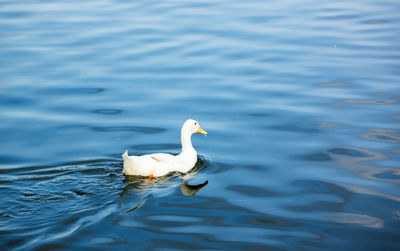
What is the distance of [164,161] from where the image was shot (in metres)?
10.0

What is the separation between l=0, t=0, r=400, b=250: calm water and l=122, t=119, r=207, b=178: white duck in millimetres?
192

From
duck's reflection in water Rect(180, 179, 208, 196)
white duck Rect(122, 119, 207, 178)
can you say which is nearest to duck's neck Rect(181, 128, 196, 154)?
white duck Rect(122, 119, 207, 178)

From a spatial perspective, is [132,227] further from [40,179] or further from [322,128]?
[322,128]

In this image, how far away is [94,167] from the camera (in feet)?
33.0

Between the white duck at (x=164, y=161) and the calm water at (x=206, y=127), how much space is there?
0.19 metres

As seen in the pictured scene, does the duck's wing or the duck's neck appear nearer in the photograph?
the duck's wing

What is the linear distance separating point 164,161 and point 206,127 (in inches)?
93.0

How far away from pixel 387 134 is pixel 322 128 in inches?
51.0

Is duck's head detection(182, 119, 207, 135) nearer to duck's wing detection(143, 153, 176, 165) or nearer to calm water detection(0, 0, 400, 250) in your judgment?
calm water detection(0, 0, 400, 250)

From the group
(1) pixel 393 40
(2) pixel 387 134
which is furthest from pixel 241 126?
(1) pixel 393 40

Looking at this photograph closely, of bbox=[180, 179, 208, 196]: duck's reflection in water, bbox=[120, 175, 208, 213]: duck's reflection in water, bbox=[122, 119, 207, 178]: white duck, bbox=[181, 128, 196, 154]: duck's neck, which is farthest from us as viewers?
bbox=[181, 128, 196, 154]: duck's neck

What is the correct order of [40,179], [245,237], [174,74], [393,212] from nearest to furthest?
[245,237]
[393,212]
[40,179]
[174,74]

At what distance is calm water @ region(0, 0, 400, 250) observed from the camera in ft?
26.6

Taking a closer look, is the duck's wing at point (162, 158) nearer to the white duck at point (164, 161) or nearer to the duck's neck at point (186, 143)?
the white duck at point (164, 161)
